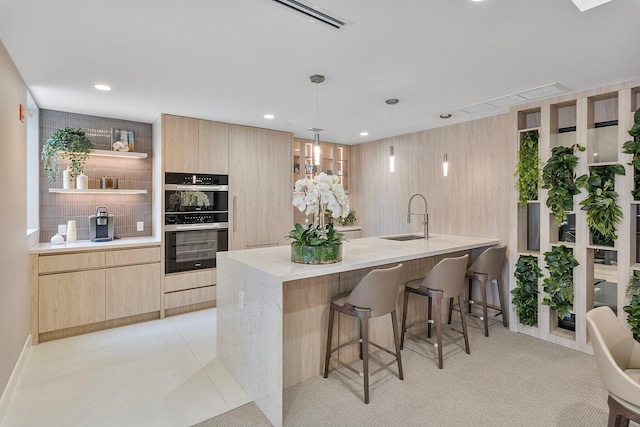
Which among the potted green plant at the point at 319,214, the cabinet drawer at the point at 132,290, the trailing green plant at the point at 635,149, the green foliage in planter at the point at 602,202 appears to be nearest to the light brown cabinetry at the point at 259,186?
the cabinet drawer at the point at 132,290

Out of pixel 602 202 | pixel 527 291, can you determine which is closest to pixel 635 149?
pixel 602 202

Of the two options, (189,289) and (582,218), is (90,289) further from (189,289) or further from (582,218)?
(582,218)

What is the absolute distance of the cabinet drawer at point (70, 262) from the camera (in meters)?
3.37

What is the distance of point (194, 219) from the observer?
14.3ft

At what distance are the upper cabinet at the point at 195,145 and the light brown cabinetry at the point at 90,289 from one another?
1105mm

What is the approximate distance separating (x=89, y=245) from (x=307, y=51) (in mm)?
3090

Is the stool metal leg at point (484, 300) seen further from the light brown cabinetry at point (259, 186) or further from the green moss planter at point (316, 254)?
the light brown cabinetry at point (259, 186)

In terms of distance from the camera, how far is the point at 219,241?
4516 mm

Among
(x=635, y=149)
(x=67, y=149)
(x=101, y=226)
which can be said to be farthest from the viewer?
(x=101, y=226)

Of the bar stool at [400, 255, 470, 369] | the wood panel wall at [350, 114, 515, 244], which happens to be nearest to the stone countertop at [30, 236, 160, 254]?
the bar stool at [400, 255, 470, 369]

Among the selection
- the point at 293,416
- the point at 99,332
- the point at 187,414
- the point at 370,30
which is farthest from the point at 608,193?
the point at 99,332

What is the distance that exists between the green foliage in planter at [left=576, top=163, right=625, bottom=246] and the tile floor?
3292 millimetres

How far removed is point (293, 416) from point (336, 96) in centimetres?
277

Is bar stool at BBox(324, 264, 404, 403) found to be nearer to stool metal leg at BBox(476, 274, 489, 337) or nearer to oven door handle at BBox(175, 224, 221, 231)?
stool metal leg at BBox(476, 274, 489, 337)
